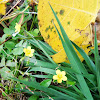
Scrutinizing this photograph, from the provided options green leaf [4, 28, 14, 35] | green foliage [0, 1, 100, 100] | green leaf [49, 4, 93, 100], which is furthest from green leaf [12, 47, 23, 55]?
green leaf [49, 4, 93, 100]

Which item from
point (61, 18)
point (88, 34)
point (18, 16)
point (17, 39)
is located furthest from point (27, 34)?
point (88, 34)

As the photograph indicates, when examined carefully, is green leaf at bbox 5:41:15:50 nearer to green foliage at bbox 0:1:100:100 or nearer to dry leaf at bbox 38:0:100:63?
green foliage at bbox 0:1:100:100

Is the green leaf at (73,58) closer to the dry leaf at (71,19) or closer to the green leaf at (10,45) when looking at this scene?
the dry leaf at (71,19)

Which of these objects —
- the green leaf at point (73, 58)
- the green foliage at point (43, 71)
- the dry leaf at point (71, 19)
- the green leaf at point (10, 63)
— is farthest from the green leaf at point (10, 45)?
the green leaf at point (73, 58)

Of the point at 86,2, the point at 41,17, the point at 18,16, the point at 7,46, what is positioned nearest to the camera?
the point at 86,2

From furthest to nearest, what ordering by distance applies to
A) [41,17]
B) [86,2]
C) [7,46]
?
[7,46] → [41,17] → [86,2]

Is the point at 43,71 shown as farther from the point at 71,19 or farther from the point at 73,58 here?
the point at 71,19

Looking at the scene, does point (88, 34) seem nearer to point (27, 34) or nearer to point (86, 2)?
point (86, 2)

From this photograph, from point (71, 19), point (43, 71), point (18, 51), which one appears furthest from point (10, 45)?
point (71, 19)
